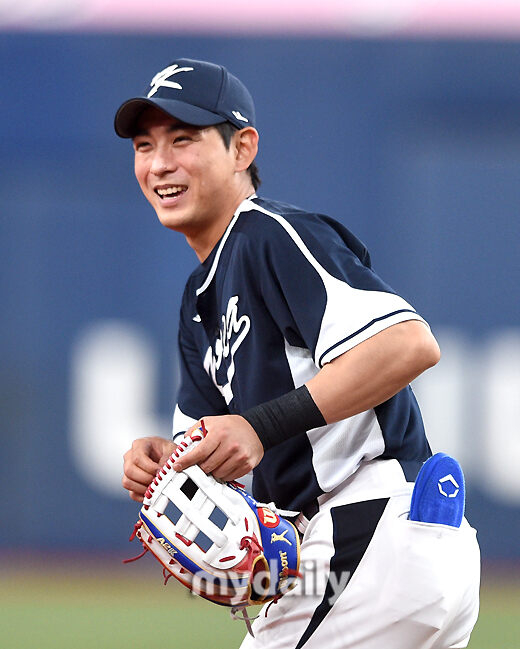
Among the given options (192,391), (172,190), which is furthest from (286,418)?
(192,391)

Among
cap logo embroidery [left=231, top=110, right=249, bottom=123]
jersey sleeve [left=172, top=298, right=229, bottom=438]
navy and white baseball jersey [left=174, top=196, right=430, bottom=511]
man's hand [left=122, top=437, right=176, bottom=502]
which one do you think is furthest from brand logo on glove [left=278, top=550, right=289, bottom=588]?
cap logo embroidery [left=231, top=110, right=249, bottom=123]

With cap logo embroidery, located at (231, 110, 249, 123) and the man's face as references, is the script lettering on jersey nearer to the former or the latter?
the man's face

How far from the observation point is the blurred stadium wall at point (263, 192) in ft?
22.0

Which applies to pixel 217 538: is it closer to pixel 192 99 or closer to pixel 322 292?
pixel 322 292

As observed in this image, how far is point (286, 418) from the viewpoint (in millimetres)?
2143

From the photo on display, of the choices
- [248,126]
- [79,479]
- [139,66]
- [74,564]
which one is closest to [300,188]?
[139,66]

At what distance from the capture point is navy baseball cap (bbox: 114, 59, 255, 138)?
2477mm

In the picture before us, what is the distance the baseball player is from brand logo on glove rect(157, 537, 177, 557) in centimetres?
17

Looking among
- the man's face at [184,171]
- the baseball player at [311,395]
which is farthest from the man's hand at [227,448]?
the man's face at [184,171]

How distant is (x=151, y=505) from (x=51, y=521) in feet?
15.5

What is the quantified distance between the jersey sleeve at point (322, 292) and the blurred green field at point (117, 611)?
2795 mm

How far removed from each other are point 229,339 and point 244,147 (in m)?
0.50

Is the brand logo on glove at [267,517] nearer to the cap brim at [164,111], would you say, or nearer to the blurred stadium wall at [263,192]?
the cap brim at [164,111]

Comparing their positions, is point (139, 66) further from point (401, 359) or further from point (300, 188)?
point (401, 359)
